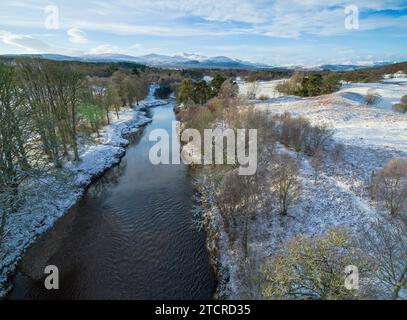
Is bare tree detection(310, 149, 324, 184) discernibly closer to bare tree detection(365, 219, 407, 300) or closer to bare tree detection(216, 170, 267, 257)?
bare tree detection(365, 219, 407, 300)

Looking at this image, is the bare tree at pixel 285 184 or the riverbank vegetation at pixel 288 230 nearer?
the riverbank vegetation at pixel 288 230

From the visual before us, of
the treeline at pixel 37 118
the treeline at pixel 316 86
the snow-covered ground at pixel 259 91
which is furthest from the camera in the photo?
the snow-covered ground at pixel 259 91

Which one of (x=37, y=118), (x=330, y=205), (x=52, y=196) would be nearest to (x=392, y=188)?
(x=330, y=205)

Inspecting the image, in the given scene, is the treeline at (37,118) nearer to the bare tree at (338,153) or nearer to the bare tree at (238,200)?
the bare tree at (238,200)

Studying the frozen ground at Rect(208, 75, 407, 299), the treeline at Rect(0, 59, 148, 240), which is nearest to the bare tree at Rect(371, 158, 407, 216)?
the frozen ground at Rect(208, 75, 407, 299)

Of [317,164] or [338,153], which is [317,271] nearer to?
[317,164]

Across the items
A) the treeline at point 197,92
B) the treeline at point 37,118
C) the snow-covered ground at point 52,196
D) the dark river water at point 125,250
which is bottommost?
the dark river water at point 125,250

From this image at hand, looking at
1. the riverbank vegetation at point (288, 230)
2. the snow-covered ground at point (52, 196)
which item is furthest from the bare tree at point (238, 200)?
the snow-covered ground at point (52, 196)
